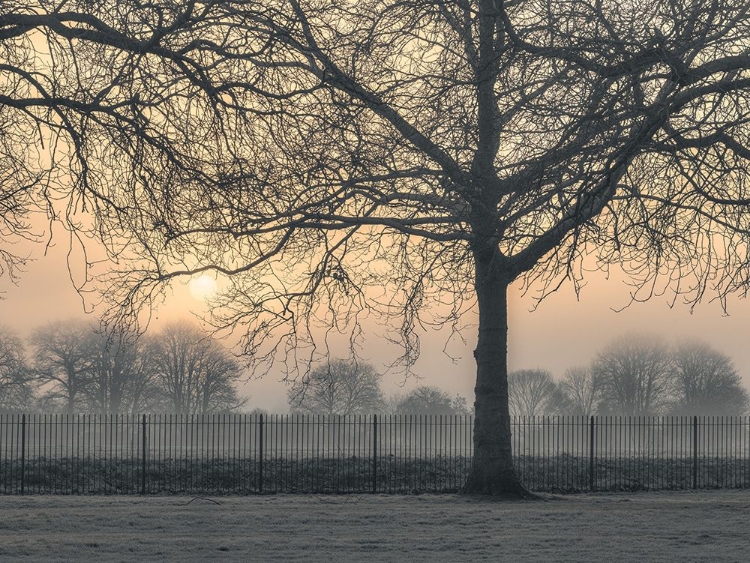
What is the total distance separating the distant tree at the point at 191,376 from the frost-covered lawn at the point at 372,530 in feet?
139

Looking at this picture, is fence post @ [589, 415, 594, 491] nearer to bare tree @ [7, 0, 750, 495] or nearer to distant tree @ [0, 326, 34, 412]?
bare tree @ [7, 0, 750, 495]

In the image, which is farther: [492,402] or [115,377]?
[115,377]

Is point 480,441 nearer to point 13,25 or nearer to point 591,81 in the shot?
point 591,81

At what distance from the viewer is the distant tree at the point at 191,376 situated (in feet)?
206

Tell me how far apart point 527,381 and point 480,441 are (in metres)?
51.2

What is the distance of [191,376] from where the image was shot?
64688 mm

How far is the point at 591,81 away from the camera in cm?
1268

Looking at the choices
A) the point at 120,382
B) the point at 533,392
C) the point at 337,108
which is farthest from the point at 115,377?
the point at 337,108

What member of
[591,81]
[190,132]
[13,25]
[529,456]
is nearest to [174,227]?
[190,132]

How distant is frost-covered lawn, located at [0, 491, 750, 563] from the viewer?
42.7 ft

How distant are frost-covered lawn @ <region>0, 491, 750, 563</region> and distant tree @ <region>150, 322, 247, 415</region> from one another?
4224 centimetres

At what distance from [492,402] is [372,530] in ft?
21.4

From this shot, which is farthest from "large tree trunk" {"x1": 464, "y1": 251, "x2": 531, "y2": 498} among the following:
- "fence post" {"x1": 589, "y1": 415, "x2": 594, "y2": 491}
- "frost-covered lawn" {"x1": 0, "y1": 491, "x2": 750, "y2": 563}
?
"fence post" {"x1": 589, "y1": 415, "x2": 594, "y2": 491}

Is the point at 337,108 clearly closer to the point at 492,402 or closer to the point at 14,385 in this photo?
the point at 492,402
